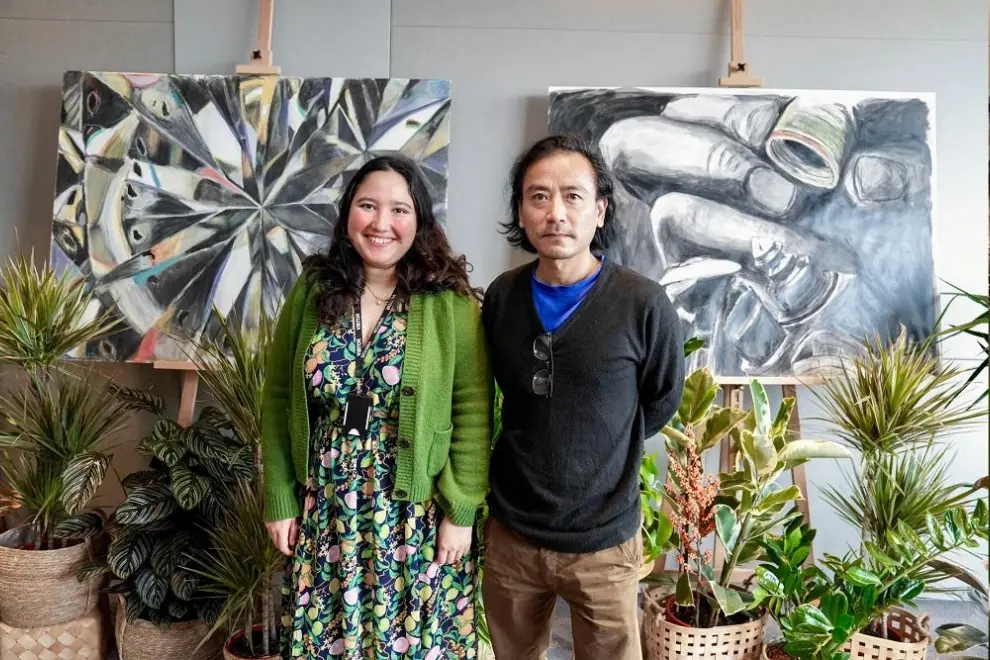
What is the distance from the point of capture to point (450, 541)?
4.74ft

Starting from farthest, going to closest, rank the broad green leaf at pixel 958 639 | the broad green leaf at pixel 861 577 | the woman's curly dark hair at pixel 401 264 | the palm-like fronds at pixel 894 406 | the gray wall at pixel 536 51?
1. the gray wall at pixel 536 51
2. the palm-like fronds at pixel 894 406
3. the broad green leaf at pixel 861 577
4. the broad green leaf at pixel 958 639
5. the woman's curly dark hair at pixel 401 264

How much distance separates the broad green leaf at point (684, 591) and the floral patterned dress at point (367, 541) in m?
0.74

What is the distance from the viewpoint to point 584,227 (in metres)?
1.38

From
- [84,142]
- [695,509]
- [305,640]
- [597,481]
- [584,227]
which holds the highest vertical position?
[84,142]

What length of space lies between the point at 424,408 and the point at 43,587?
161 centimetres

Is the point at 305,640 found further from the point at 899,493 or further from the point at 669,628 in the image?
the point at 899,493

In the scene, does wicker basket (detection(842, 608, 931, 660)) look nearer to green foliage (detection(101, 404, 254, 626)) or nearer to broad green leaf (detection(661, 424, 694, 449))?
broad green leaf (detection(661, 424, 694, 449))

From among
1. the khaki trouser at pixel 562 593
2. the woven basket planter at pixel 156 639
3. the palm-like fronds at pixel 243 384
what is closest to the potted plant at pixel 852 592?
the khaki trouser at pixel 562 593

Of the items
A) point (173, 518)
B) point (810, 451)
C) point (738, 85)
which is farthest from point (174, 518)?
point (738, 85)

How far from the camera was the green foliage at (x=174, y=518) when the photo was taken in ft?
6.55

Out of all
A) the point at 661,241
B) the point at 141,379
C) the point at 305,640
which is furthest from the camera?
the point at 141,379

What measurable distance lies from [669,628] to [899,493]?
2.64ft

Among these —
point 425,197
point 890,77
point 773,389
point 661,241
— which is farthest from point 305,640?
point 890,77

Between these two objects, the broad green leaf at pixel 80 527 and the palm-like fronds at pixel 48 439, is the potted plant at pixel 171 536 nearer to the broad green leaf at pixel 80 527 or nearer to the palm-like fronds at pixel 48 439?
the broad green leaf at pixel 80 527
